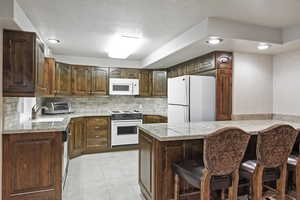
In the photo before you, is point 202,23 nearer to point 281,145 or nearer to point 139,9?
point 139,9

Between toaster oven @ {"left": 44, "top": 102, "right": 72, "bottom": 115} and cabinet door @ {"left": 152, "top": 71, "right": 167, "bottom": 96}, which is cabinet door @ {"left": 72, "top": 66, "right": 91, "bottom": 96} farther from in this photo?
cabinet door @ {"left": 152, "top": 71, "right": 167, "bottom": 96}

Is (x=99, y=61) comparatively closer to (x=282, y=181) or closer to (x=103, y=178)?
(x=103, y=178)

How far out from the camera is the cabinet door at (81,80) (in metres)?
4.53

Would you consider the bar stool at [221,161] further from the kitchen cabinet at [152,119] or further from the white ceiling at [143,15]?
the kitchen cabinet at [152,119]

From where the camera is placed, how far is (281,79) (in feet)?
11.3

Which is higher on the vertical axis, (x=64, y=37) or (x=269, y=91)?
(x=64, y=37)

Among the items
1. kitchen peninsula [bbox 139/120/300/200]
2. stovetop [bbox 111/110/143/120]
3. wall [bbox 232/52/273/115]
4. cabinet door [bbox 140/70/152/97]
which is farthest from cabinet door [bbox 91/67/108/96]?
wall [bbox 232/52/273/115]

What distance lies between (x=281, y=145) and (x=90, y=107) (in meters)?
4.32

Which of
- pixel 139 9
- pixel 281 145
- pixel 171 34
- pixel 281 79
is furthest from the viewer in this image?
pixel 281 79

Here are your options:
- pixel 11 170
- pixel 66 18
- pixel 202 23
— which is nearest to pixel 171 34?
pixel 202 23

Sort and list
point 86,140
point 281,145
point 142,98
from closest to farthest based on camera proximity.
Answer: point 281,145 < point 86,140 < point 142,98

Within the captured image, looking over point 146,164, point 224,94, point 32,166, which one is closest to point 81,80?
point 32,166

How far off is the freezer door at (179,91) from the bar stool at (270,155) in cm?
146

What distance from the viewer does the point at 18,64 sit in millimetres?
2137
